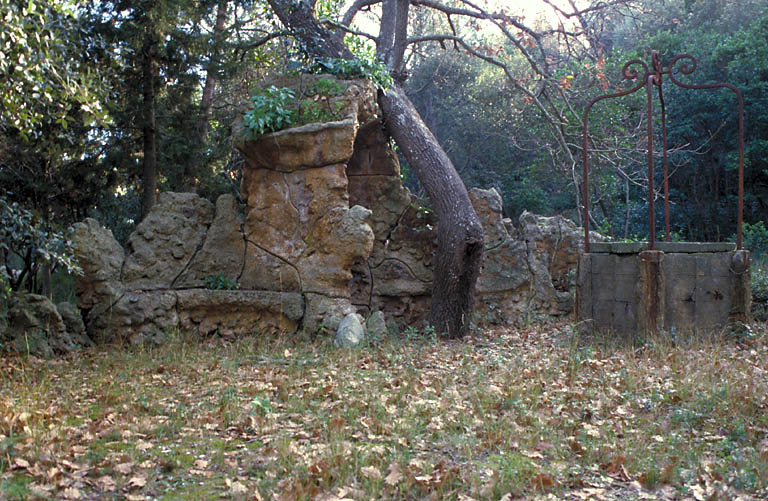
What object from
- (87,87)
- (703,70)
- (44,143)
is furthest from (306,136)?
(703,70)

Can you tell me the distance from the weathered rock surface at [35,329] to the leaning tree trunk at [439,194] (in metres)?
4.82

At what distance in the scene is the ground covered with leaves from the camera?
12.1 feet

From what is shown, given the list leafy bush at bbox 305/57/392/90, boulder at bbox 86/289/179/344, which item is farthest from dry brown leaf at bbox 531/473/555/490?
leafy bush at bbox 305/57/392/90

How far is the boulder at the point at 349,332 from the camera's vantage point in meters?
7.85

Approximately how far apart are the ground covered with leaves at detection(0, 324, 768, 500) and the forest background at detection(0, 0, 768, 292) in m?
2.41

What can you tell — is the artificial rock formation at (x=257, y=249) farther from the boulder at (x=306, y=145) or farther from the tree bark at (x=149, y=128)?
the tree bark at (x=149, y=128)

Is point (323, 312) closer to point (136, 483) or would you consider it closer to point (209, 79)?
point (136, 483)

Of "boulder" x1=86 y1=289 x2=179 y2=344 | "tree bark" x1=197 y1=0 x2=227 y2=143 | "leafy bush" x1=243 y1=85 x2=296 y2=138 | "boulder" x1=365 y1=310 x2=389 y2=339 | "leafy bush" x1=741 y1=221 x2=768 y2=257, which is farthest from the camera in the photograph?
"leafy bush" x1=741 y1=221 x2=768 y2=257

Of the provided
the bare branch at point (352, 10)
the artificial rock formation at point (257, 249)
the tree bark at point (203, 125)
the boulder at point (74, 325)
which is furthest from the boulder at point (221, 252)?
the bare branch at point (352, 10)

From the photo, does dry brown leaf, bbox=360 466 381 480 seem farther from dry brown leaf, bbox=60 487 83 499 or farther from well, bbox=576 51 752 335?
well, bbox=576 51 752 335

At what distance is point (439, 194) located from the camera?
32.7ft

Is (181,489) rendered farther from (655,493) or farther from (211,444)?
(655,493)

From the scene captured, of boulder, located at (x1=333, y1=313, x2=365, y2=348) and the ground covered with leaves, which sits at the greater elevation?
boulder, located at (x1=333, y1=313, x2=365, y2=348)

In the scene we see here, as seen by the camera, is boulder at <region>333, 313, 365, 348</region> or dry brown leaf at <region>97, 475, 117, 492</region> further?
boulder at <region>333, 313, 365, 348</region>
